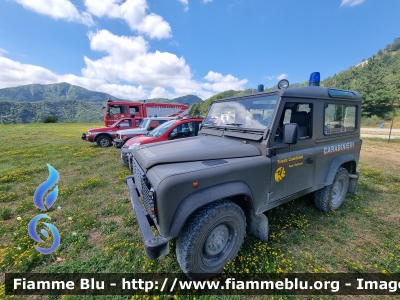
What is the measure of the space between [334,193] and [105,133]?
11.9 meters

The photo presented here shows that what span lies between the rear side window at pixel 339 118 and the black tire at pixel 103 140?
11.7m

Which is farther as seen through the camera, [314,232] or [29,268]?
[314,232]

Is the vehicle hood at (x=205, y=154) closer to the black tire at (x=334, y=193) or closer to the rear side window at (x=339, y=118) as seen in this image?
the rear side window at (x=339, y=118)

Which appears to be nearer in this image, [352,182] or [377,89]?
[352,182]

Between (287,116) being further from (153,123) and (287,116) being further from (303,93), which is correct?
(153,123)

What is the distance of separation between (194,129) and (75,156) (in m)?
6.65

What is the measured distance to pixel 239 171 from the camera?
2.31 metres

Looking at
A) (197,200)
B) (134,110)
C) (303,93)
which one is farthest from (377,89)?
(197,200)

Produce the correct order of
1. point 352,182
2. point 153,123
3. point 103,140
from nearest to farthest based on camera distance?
point 352,182 → point 153,123 → point 103,140

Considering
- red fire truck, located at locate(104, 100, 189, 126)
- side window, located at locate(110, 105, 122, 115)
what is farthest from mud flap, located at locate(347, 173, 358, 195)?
side window, located at locate(110, 105, 122, 115)

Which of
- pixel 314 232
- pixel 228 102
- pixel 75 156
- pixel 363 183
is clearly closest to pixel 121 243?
pixel 228 102

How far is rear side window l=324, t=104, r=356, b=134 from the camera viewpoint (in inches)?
129

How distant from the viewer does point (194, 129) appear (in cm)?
718

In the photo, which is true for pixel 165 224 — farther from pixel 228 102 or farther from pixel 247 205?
pixel 228 102
